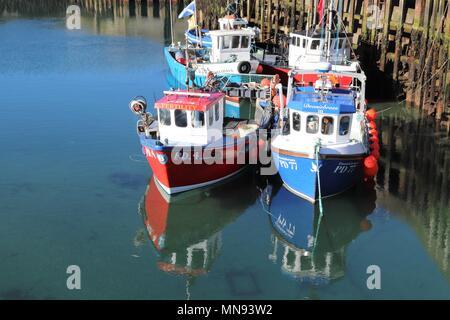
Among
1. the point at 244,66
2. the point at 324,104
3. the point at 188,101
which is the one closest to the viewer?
the point at 324,104

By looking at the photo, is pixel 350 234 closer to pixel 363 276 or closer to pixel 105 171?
pixel 363 276

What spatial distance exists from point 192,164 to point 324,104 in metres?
4.68

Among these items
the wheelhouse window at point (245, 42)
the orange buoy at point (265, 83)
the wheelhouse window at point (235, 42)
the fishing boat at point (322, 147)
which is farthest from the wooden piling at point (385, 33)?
the fishing boat at point (322, 147)

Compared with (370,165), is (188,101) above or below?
→ above

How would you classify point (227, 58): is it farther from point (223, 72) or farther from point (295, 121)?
point (295, 121)

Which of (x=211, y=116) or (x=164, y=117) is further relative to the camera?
(x=211, y=116)

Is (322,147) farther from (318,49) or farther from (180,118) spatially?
(318,49)

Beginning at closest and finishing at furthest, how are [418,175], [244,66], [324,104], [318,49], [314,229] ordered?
[314,229]
[324,104]
[418,175]
[318,49]
[244,66]

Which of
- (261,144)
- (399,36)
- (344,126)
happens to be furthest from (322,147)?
(399,36)

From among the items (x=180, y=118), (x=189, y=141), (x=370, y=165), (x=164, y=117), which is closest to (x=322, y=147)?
(x=370, y=165)

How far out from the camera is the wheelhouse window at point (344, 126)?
18.1 metres

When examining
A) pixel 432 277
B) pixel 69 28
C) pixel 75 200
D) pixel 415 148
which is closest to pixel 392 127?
pixel 415 148

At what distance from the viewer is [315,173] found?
17.4 m

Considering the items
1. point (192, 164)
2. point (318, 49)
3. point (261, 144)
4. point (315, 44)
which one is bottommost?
point (192, 164)
